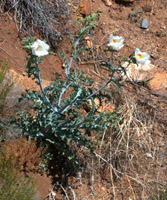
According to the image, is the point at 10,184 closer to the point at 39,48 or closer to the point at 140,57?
the point at 39,48

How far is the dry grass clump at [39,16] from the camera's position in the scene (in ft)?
14.2

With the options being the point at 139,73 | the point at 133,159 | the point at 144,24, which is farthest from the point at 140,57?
the point at 144,24

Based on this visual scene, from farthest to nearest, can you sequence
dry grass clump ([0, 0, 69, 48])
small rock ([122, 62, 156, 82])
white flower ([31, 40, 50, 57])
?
small rock ([122, 62, 156, 82])
dry grass clump ([0, 0, 69, 48])
white flower ([31, 40, 50, 57])

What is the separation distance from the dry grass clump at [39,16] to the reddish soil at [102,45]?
0.13 metres

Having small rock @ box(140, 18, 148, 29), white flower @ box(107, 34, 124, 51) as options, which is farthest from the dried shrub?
small rock @ box(140, 18, 148, 29)

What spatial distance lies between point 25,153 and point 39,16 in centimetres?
236

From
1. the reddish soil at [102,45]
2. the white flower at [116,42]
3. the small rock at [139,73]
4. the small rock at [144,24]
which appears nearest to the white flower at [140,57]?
the white flower at [116,42]

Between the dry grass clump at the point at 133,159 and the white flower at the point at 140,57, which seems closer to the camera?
the white flower at the point at 140,57

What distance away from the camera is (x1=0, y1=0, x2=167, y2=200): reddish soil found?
3480 mm

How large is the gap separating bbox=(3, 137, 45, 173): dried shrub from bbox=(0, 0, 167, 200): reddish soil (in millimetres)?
237

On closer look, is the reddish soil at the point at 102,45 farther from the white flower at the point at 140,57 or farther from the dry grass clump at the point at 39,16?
the white flower at the point at 140,57

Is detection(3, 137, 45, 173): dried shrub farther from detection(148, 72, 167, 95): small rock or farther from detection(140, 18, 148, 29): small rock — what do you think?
detection(140, 18, 148, 29): small rock

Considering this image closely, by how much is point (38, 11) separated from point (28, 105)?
62.9 inches

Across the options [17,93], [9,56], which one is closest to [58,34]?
[9,56]
